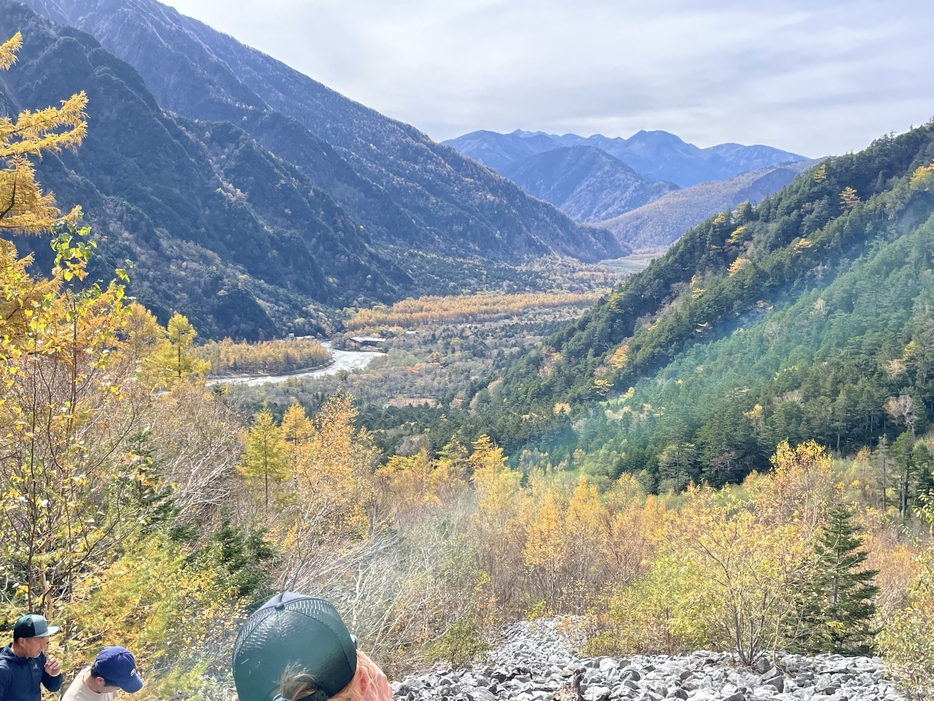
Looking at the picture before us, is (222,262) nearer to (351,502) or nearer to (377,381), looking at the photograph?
(377,381)

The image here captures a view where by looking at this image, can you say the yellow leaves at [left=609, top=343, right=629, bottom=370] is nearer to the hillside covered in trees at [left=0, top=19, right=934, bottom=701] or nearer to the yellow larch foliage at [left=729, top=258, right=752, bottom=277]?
the hillside covered in trees at [left=0, top=19, right=934, bottom=701]

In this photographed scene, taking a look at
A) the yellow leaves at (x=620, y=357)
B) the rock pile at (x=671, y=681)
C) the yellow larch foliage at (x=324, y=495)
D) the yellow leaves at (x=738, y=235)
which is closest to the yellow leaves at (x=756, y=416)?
the yellow leaves at (x=620, y=357)

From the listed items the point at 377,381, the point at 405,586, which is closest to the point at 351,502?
the point at 405,586

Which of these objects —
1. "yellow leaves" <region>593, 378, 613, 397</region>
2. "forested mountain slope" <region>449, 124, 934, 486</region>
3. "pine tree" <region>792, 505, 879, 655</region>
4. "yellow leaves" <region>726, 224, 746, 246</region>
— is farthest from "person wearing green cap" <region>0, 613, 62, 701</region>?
"yellow leaves" <region>726, 224, 746, 246</region>

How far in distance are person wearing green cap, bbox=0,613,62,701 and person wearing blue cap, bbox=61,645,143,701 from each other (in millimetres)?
518

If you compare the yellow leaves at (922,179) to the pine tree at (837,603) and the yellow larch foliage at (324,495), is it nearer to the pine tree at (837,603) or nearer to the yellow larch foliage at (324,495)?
the pine tree at (837,603)

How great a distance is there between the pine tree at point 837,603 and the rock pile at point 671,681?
8.17 ft

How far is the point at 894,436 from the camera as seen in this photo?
59250mm

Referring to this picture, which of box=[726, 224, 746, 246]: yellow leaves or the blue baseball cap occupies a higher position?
box=[726, 224, 746, 246]: yellow leaves

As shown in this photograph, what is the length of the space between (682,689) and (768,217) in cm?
12898

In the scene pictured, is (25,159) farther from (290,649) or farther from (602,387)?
(602,387)

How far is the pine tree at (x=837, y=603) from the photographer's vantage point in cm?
1595

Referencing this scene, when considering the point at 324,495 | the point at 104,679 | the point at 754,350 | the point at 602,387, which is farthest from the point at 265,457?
the point at 602,387

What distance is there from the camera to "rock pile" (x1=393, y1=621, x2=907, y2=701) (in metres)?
10.7
